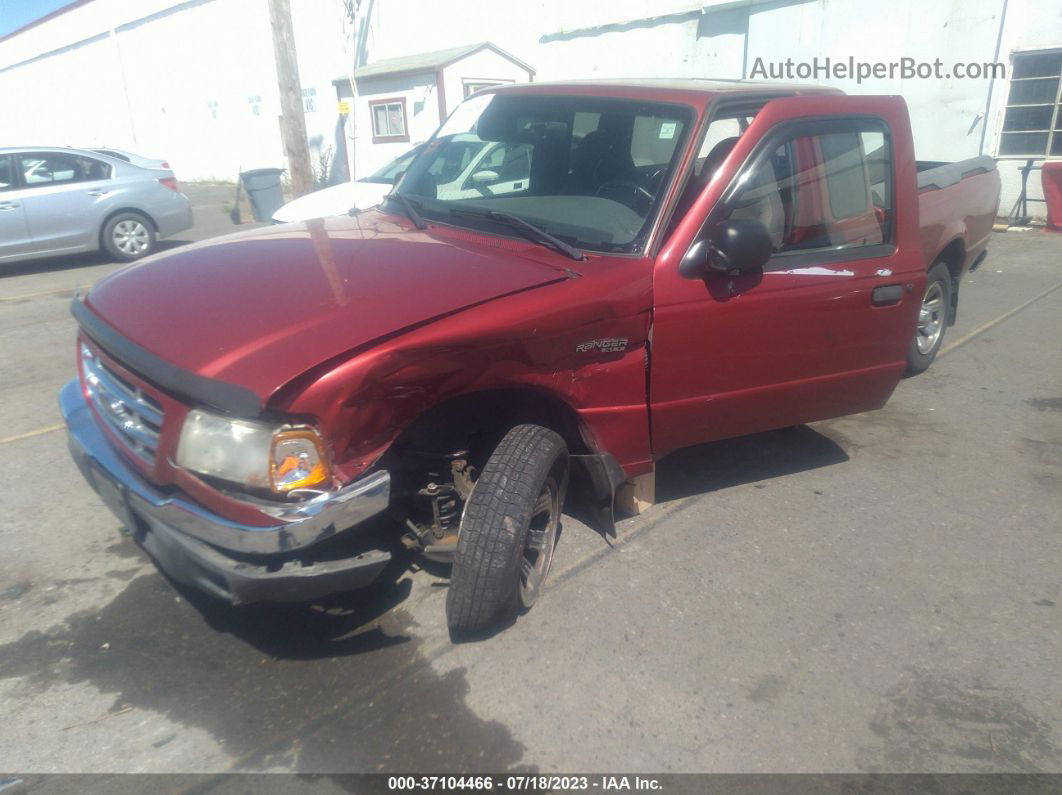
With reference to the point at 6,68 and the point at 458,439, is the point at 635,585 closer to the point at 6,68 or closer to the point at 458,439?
the point at 458,439

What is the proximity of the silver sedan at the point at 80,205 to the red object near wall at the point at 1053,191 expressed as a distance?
38.1 ft

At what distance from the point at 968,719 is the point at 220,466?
247cm

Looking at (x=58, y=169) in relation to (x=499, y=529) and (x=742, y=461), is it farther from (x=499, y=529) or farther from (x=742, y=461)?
(x=499, y=529)

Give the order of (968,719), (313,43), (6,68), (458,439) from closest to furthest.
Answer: (968,719)
(458,439)
(313,43)
(6,68)

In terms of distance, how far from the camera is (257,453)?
2416 millimetres

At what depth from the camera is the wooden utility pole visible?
12875mm

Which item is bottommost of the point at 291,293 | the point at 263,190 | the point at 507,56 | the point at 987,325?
the point at 987,325

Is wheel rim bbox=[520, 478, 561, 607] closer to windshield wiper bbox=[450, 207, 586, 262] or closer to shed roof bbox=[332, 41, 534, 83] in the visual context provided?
windshield wiper bbox=[450, 207, 586, 262]

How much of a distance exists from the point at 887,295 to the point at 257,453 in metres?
2.90

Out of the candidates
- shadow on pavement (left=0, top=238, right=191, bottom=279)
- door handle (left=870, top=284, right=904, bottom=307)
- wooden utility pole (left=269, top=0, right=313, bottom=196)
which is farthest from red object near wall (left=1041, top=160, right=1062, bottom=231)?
shadow on pavement (left=0, top=238, right=191, bottom=279)

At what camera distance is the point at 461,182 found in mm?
4047

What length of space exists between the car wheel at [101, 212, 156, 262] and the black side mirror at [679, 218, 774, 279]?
29.9 feet

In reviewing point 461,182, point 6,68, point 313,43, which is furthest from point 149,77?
point 461,182

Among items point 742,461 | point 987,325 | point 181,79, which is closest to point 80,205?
point 742,461
